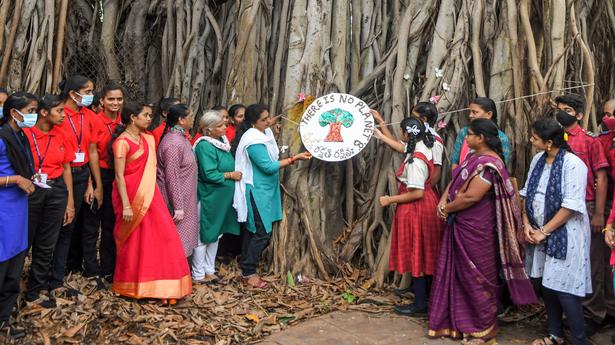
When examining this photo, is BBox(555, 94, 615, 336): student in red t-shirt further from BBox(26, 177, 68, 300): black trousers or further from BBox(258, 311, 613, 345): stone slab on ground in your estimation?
BBox(26, 177, 68, 300): black trousers

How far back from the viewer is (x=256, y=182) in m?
4.78

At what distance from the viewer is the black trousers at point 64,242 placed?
4109 millimetres

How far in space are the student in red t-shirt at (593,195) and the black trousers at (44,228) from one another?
3.36 meters

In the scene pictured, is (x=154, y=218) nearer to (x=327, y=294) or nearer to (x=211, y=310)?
(x=211, y=310)

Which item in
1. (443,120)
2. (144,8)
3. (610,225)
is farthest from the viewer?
(144,8)

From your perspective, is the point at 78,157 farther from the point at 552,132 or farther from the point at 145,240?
the point at 552,132

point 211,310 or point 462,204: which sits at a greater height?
point 462,204

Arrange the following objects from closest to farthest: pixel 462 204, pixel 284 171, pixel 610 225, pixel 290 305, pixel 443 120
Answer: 1. pixel 610 225
2. pixel 462 204
3. pixel 290 305
4. pixel 443 120
5. pixel 284 171

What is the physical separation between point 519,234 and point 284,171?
2164mm

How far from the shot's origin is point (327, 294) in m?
4.73

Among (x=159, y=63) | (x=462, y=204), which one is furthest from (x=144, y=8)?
(x=462, y=204)

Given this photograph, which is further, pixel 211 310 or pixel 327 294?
pixel 327 294

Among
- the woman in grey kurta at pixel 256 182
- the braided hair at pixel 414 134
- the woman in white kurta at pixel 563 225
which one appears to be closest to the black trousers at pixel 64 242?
the woman in grey kurta at pixel 256 182

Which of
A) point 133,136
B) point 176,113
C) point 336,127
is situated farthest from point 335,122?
point 133,136
